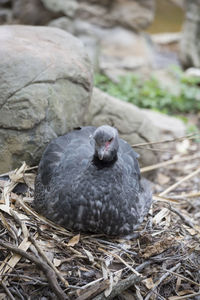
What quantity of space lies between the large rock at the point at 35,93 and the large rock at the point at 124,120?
68cm

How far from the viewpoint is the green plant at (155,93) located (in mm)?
8102

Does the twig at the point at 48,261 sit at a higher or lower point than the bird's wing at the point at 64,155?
lower

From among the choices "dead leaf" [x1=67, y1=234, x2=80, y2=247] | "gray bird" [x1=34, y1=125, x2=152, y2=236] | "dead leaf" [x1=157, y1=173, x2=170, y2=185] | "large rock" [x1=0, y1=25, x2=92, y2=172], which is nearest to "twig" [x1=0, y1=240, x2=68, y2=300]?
"dead leaf" [x1=67, y1=234, x2=80, y2=247]

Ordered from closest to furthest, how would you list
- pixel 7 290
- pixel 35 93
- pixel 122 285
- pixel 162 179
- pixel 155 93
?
pixel 7 290 → pixel 122 285 → pixel 35 93 → pixel 162 179 → pixel 155 93

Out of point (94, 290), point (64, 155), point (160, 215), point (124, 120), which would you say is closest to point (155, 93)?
point (124, 120)

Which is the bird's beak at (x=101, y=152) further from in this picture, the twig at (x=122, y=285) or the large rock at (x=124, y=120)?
the large rock at (x=124, y=120)

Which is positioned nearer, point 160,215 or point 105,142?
point 105,142

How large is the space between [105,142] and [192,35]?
788cm

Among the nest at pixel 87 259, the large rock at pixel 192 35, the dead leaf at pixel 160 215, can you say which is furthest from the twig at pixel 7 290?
the large rock at pixel 192 35

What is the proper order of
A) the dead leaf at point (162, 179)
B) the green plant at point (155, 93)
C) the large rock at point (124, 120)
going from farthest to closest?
1. the green plant at point (155, 93)
2. the dead leaf at point (162, 179)
3. the large rock at point (124, 120)

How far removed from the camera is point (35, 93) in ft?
13.2

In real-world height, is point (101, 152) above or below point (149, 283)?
above

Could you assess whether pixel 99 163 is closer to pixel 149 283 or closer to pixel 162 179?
pixel 149 283

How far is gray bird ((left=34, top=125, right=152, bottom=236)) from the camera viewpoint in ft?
11.3
